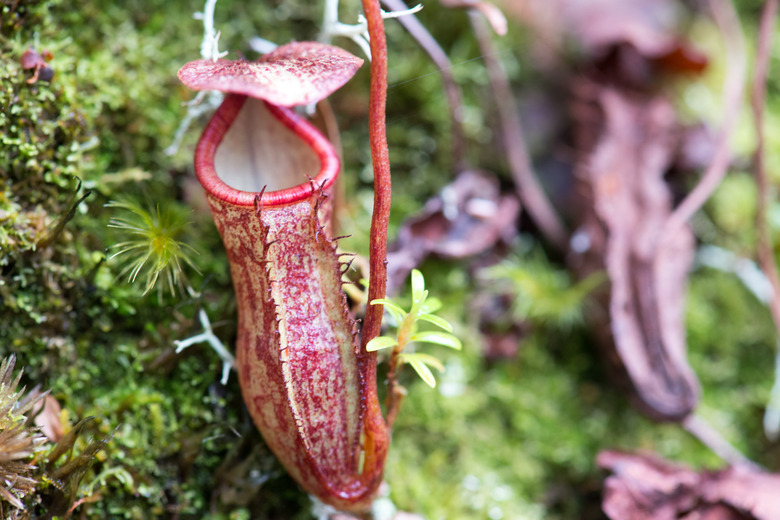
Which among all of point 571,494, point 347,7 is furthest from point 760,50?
point 571,494

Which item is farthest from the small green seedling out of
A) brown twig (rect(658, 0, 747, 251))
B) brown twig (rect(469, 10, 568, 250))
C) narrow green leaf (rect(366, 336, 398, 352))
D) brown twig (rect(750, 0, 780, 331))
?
brown twig (rect(750, 0, 780, 331))

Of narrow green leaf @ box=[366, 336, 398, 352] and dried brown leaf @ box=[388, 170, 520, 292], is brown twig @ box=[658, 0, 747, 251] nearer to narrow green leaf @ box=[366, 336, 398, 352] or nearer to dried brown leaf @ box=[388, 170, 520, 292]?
dried brown leaf @ box=[388, 170, 520, 292]

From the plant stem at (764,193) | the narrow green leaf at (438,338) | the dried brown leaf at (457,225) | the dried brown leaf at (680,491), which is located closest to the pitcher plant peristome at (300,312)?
the narrow green leaf at (438,338)

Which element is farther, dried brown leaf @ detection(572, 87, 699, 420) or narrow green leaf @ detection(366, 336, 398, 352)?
dried brown leaf @ detection(572, 87, 699, 420)

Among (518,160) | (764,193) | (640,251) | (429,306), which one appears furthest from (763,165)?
(429,306)

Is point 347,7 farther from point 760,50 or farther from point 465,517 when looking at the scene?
point 465,517

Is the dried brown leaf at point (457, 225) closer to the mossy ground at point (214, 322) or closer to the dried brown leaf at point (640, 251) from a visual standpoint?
the mossy ground at point (214, 322)
